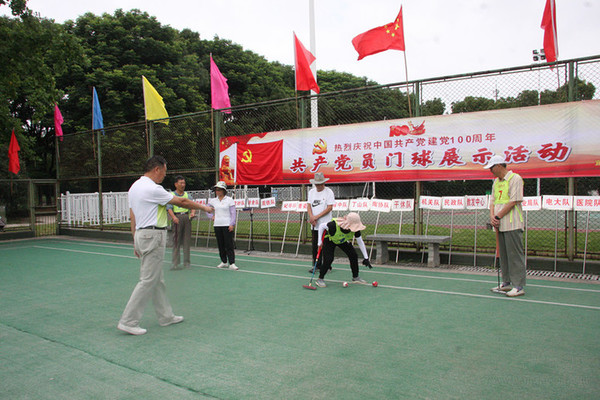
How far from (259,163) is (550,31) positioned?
7182 millimetres

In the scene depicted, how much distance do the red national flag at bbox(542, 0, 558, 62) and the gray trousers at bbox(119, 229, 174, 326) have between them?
785 cm

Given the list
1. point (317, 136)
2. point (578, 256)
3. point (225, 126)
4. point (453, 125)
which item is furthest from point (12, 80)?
point (578, 256)

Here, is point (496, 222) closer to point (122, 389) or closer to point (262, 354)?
point (262, 354)

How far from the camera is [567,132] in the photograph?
802cm

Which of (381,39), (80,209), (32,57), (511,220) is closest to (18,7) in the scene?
(32,57)

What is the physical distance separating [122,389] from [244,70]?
33.3 m

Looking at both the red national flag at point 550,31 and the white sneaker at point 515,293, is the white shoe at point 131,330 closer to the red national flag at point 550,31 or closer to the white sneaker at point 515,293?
the white sneaker at point 515,293

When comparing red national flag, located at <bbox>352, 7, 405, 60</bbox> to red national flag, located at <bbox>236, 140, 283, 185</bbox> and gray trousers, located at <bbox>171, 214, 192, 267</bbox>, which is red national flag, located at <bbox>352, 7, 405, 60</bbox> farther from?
gray trousers, located at <bbox>171, 214, 192, 267</bbox>

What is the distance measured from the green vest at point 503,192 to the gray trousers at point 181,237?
6227mm

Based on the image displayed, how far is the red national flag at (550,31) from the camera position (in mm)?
8422

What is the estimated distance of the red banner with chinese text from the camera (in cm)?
797

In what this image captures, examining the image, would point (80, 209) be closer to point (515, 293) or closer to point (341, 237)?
point (341, 237)

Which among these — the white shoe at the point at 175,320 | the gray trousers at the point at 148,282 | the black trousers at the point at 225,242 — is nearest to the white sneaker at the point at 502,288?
the white shoe at the point at 175,320

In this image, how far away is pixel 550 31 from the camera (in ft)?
27.9
